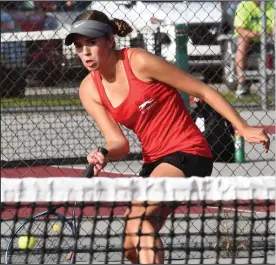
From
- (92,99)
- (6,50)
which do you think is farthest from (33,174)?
(92,99)

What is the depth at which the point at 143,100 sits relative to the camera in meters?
4.59

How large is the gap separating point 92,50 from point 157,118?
42 cm

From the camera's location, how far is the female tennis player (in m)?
4.52

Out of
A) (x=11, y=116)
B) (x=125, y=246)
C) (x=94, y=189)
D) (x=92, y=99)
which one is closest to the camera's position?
(x=94, y=189)

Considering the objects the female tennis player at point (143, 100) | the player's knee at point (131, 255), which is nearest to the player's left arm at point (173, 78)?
the female tennis player at point (143, 100)

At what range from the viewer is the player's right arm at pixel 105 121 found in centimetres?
466

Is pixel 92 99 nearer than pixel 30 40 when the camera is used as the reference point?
Yes

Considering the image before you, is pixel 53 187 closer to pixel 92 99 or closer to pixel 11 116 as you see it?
pixel 92 99

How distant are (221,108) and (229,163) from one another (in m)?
4.21

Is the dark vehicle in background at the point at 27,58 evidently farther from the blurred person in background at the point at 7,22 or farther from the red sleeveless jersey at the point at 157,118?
the red sleeveless jersey at the point at 157,118

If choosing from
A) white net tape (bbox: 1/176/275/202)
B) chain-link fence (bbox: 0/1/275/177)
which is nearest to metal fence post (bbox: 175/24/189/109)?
chain-link fence (bbox: 0/1/275/177)

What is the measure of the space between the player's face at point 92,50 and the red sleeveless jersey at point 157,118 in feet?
0.44

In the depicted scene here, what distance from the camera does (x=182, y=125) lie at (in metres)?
4.66

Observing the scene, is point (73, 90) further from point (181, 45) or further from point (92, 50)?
point (92, 50)
